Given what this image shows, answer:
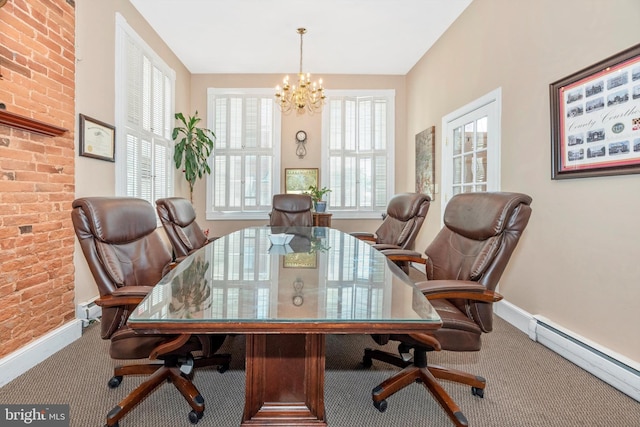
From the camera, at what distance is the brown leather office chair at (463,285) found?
4.61 feet

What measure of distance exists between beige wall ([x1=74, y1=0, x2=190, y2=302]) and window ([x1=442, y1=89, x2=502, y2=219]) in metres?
3.50

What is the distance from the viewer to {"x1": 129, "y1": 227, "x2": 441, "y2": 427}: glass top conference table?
2.74 ft

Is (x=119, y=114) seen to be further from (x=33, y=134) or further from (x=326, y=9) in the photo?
(x=326, y=9)

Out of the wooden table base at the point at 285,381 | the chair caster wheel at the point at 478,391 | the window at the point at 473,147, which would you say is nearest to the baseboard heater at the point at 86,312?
the wooden table base at the point at 285,381

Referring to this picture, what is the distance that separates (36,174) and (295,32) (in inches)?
120

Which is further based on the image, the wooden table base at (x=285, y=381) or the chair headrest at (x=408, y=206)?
the chair headrest at (x=408, y=206)

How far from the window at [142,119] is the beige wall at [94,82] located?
10cm

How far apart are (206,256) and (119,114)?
228 centimetres

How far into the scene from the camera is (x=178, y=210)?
2.53 meters

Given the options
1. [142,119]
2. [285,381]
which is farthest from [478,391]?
[142,119]

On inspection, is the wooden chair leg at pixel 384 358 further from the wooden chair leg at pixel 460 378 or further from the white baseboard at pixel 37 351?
the white baseboard at pixel 37 351

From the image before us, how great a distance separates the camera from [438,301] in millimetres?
1704

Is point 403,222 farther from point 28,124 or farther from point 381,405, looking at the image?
point 28,124

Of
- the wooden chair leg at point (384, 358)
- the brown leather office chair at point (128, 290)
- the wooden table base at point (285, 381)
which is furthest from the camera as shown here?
the wooden chair leg at point (384, 358)
